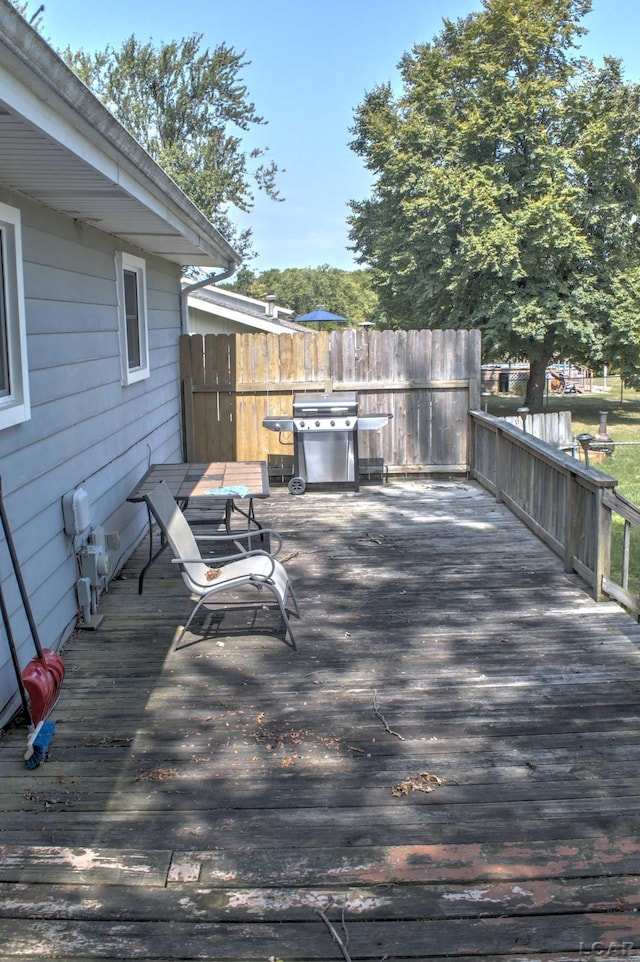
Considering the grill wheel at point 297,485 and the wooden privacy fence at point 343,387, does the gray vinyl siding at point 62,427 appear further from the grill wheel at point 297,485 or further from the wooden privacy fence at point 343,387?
the wooden privacy fence at point 343,387

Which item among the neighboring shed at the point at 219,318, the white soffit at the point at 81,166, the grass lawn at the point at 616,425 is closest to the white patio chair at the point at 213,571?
the white soffit at the point at 81,166

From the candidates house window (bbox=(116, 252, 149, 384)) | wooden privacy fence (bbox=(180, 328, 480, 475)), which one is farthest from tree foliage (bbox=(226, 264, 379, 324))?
house window (bbox=(116, 252, 149, 384))

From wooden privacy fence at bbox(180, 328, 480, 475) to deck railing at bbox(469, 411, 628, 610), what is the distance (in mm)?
782

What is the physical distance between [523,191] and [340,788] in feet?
66.7

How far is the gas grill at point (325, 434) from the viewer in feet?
28.4

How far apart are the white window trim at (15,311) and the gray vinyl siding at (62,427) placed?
0.35 feet

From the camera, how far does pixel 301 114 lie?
101 ft

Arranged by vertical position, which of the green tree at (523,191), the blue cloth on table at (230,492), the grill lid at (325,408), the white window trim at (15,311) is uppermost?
the green tree at (523,191)

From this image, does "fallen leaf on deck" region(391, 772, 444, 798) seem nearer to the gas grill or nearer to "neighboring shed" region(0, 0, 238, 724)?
"neighboring shed" region(0, 0, 238, 724)

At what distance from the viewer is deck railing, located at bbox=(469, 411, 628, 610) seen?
514 centimetres

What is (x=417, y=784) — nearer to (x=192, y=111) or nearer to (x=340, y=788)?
(x=340, y=788)

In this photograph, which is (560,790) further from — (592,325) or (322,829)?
(592,325)

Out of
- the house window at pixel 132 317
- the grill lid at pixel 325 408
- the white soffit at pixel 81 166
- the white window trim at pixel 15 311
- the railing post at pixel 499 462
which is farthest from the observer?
the grill lid at pixel 325 408

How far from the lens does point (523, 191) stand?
2095cm
